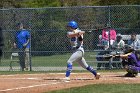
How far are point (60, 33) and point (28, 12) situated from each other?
68.0 inches

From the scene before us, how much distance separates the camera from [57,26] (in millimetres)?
21844

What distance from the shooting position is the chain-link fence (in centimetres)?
2123

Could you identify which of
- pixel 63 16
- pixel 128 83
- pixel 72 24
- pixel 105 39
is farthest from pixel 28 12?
pixel 128 83

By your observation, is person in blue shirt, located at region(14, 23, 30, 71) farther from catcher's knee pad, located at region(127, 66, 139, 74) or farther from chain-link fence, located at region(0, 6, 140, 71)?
catcher's knee pad, located at region(127, 66, 139, 74)

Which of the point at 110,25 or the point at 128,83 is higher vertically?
the point at 110,25

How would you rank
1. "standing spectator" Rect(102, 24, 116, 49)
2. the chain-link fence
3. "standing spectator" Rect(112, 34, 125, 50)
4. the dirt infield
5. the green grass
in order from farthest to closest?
the chain-link fence, "standing spectator" Rect(112, 34, 125, 50), "standing spectator" Rect(102, 24, 116, 49), the dirt infield, the green grass

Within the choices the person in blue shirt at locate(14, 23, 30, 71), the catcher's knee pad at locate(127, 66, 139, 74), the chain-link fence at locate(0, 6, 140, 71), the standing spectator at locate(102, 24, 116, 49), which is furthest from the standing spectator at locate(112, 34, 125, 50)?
the catcher's knee pad at locate(127, 66, 139, 74)

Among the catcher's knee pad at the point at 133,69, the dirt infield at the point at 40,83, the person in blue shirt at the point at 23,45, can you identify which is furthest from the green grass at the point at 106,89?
the person in blue shirt at the point at 23,45

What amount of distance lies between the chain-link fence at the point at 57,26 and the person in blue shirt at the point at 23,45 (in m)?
0.43

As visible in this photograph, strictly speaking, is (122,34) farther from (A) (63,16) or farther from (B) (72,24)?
(B) (72,24)

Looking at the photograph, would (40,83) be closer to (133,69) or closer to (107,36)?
(133,69)

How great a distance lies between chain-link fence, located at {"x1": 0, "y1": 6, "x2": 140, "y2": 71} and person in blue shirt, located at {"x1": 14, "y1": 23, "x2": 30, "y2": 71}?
433mm

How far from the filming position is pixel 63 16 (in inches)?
854

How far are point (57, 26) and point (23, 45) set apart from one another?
1.99m
